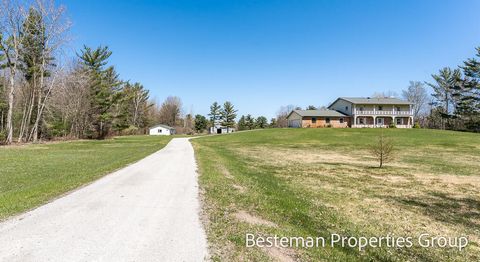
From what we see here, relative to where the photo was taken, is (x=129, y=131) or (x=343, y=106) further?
(x=129, y=131)

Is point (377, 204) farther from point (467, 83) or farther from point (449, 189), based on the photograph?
point (467, 83)

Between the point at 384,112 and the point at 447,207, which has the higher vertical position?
the point at 384,112

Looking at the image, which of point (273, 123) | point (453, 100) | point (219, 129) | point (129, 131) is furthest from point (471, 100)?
point (129, 131)

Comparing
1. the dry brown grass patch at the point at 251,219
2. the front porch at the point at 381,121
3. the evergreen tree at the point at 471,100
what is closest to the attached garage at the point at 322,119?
the front porch at the point at 381,121

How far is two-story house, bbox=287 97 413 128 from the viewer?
58062 mm

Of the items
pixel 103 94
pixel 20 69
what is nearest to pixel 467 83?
pixel 103 94

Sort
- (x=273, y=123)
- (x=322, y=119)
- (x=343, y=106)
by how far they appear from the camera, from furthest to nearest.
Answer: (x=273, y=123) < (x=343, y=106) < (x=322, y=119)

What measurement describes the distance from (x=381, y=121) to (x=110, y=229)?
211 ft


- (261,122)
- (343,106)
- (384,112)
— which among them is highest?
(343,106)

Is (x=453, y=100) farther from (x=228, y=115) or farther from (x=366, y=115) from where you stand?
(x=228, y=115)

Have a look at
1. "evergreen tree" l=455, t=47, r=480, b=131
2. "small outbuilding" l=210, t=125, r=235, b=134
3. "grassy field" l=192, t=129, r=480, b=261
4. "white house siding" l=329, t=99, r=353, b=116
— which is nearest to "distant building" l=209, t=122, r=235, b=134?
"small outbuilding" l=210, t=125, r=235, b=134

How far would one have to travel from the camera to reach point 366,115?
57.7 m

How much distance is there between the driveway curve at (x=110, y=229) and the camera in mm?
3906

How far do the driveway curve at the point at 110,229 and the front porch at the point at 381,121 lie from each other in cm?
5763
